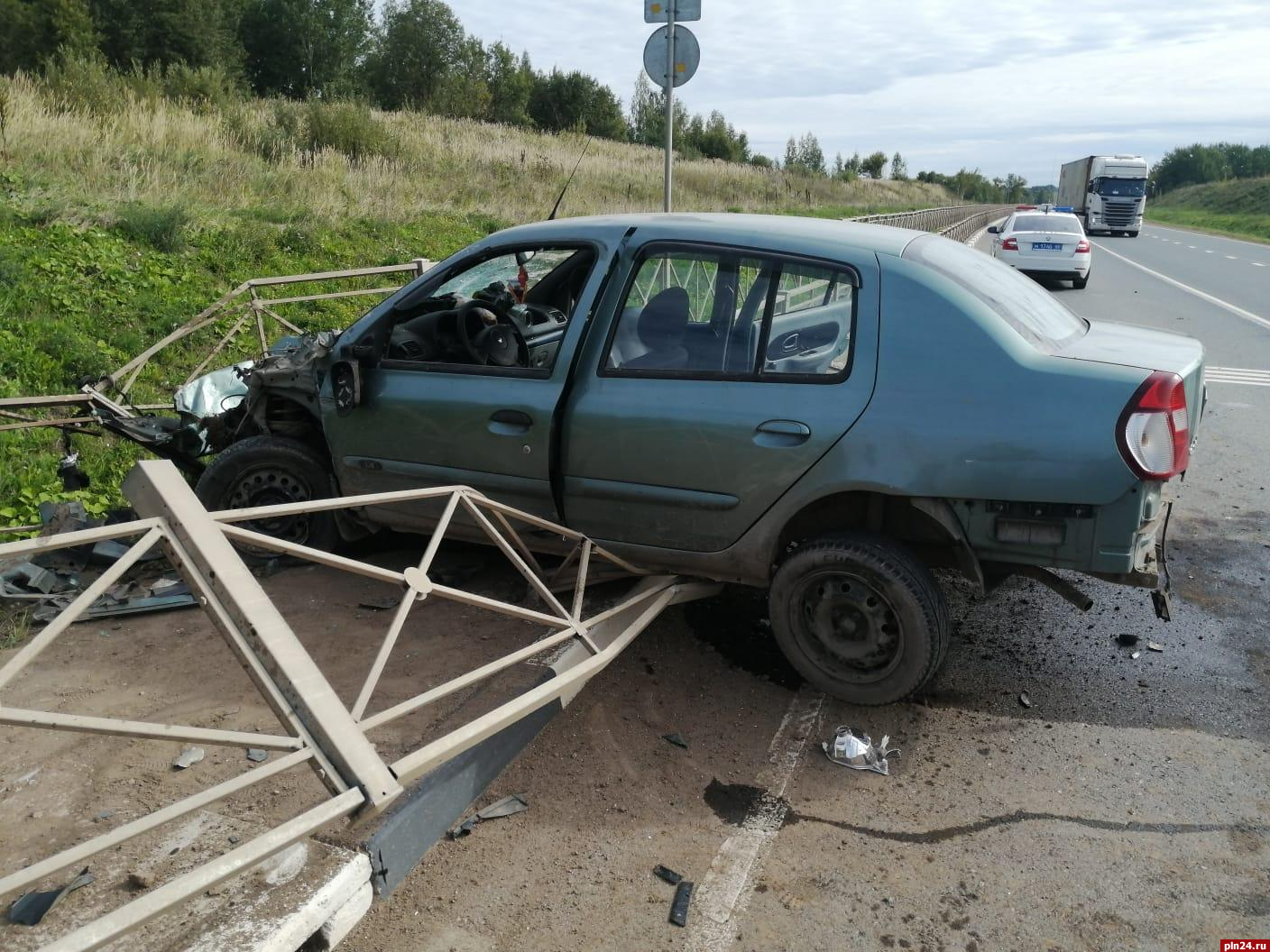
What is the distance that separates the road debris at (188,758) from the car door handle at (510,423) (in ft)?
5.45

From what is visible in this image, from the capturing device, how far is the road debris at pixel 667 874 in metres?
2.85

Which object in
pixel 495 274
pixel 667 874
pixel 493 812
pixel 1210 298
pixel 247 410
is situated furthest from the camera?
pixel 1210 298

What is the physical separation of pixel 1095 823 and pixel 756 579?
56.6 inches

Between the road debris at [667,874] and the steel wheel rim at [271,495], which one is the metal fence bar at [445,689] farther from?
the steel wheel rim at [271,495]

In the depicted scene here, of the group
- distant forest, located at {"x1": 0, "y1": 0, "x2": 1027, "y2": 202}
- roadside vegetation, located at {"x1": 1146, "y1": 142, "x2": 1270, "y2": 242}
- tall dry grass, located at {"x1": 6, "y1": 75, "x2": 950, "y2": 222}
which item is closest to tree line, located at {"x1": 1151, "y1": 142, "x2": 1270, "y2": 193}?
roadside vegetation, located at {"x1": 1146, "y1": 142, "x2": 1270, "y2": 242}

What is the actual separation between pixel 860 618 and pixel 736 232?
1606 mm

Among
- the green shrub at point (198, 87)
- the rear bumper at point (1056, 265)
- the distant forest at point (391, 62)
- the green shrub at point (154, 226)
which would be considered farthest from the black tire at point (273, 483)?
the distant forest at point (391, 62)

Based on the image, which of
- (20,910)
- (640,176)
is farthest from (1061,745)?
(640,176)

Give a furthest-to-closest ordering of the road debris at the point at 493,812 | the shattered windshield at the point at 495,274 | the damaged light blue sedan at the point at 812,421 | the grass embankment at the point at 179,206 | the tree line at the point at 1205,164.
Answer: the tree line at the point at 1205,164 → the grass embankment at the point at 179,206 → the shattered windshield at the point at 495,274 → the damaged light blue sedan at the point at 812,421 → the road debris at the point at 493,812

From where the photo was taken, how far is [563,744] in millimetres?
3529

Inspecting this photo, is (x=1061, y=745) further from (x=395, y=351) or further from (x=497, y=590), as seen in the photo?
(x=395, y=351)

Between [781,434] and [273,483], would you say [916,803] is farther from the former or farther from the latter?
[273,483]

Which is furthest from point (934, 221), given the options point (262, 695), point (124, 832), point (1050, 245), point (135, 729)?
point (124, 832)

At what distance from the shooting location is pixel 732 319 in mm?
3879
